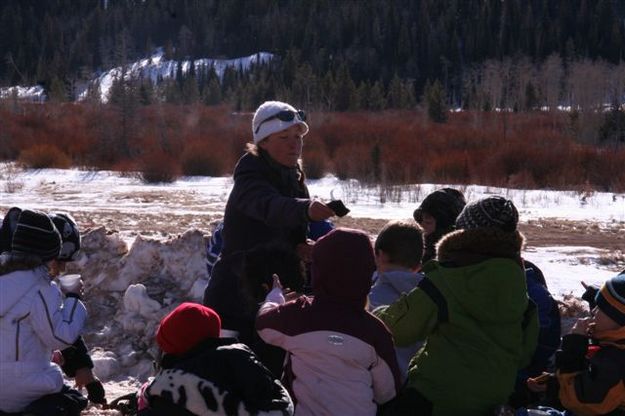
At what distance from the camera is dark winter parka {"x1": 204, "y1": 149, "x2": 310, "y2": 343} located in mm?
3572

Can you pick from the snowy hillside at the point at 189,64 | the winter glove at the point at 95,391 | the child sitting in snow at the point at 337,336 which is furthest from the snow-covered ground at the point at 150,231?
the snowy hillside at the point at 189,64

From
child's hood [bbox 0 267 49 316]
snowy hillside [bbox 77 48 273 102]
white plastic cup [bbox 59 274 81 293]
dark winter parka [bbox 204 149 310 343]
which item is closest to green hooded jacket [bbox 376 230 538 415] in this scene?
dark winter parka [bbox 204 149 310 343]

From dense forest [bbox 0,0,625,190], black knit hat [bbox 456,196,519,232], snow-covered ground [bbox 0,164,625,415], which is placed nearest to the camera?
black knit hat [bbox 456,196,519,232]

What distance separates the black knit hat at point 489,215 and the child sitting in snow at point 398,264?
27 cm

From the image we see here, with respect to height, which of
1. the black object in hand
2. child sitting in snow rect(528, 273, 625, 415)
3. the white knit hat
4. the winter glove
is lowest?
the winter glove

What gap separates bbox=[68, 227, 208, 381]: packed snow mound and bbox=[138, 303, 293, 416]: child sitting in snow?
12.6 ft

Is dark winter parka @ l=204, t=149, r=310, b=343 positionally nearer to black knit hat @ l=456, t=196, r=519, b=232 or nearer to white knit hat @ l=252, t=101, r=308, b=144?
white knit hat @ l=252, t=101, r=308, b=144

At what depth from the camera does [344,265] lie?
9.83 feet

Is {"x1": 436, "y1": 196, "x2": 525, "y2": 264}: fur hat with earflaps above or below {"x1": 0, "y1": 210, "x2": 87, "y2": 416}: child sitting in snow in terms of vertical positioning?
above

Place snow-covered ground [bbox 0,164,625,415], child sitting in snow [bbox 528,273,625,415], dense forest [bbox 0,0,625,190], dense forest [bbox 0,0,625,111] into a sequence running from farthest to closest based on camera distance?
dense forest [bbox 0,0,625,111]
dense forest [bbox 0,0,625,190]
snow-covered ground [bbox 0,164,625,415]
child sitting in snow [bbox 528,273,625,415]

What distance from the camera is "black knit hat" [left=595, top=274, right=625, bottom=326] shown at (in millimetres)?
3322

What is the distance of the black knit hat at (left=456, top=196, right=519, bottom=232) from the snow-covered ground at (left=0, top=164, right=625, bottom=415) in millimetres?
2647

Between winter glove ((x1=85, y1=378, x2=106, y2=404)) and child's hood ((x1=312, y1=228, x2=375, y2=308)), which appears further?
winter glove ((x1=85, y1=378, x2=106, y2=404))

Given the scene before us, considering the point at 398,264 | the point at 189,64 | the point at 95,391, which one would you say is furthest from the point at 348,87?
the point at 95,391
